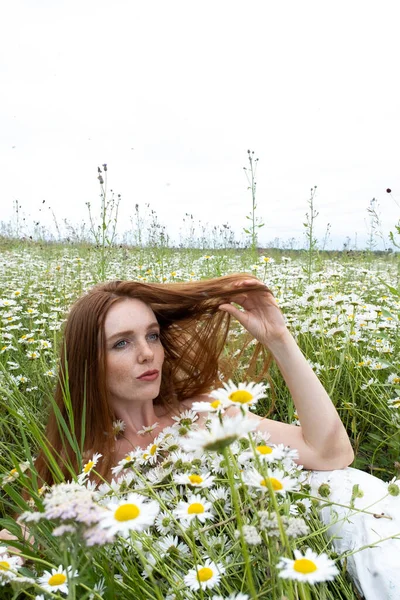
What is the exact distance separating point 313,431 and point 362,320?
1.10 metres

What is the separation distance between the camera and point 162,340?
2.37 meters

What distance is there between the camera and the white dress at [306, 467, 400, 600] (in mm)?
1351

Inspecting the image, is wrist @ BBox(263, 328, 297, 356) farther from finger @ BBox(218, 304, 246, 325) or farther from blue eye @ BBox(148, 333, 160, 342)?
blue eye @ BBox(148, 333, 160, 342)

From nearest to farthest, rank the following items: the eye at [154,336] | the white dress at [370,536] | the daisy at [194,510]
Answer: the daisy at [194,510]
the white dress at [370,536]
the eye at [154,336]

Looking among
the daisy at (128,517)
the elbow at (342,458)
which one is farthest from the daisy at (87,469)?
the elbow at (342,458)

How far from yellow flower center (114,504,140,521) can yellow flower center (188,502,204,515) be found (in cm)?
18

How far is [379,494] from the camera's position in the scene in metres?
1.63

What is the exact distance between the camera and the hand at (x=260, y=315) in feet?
6.07

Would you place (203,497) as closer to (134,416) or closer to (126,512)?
(126,512)

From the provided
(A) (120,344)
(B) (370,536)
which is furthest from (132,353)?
(B) (370,536)

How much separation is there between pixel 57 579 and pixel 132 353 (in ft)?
3.47

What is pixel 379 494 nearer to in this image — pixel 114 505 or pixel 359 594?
pixel 359 594

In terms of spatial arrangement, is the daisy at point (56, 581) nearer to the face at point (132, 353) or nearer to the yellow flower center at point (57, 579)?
the yellow flower center at point (57, 579)

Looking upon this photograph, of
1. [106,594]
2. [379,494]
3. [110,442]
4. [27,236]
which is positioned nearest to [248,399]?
[106,594]
